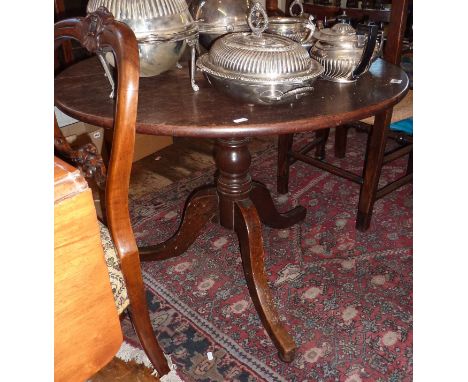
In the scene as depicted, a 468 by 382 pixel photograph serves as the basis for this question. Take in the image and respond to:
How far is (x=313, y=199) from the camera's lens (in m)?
2.04

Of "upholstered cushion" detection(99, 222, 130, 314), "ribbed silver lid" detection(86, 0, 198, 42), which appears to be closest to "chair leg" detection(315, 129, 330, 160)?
"ribbed silver lid" detection(86, 0, 198, 42)

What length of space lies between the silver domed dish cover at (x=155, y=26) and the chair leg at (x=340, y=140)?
1.43 meters

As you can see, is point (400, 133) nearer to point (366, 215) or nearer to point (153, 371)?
point (366, 215)

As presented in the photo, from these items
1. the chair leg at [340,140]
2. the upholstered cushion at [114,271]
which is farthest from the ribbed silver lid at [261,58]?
the chair leg at [340,140]

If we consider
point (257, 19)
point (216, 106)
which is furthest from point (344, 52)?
point (216, 106)

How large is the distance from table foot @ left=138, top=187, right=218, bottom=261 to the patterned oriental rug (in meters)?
0.06

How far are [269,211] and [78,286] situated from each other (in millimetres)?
1073

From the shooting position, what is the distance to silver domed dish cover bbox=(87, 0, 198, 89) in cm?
101

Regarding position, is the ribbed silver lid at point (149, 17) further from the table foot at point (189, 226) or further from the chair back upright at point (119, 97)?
the table foot at point (189, 226)

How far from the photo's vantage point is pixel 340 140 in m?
2.38

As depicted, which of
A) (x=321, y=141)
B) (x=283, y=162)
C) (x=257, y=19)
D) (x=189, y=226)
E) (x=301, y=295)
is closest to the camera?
(x=257, y=19)

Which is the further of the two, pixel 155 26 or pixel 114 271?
pixel 155 26

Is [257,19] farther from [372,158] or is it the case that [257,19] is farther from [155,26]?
[372,158]

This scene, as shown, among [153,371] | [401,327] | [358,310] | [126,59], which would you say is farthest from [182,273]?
[126,59]
